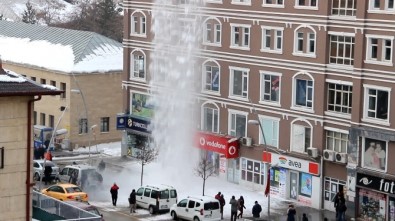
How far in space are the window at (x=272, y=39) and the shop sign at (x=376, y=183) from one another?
10.4 m

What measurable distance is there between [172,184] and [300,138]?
934 cm

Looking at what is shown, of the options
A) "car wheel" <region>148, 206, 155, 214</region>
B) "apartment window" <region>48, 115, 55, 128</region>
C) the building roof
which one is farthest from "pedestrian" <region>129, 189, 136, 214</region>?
"apartment window" <region>48, 115, 55, 128</region>

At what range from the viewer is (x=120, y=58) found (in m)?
81.7

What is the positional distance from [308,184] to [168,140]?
44.0 ft

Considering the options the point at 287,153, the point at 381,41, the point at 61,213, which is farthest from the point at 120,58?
the point at 61,213

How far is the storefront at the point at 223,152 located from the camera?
62.2 m

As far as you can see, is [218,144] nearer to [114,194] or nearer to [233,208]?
[114,194]

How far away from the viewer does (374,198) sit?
5256cm

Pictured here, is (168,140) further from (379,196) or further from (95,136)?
(379,196)

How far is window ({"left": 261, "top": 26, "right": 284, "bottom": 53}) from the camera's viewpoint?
59.2 metres

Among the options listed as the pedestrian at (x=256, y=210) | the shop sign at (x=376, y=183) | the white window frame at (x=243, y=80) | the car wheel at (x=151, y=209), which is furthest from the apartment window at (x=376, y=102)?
the car wheel at (x=151, y=209)

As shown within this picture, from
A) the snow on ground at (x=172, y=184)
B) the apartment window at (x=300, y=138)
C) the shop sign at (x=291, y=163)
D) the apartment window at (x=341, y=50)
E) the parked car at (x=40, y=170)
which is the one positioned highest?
the apartment window at (x=341, y=50)

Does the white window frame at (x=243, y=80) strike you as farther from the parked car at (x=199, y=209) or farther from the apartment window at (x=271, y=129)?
the parked car at (x=199, y=209)

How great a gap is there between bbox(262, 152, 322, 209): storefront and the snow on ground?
857 millimetres
